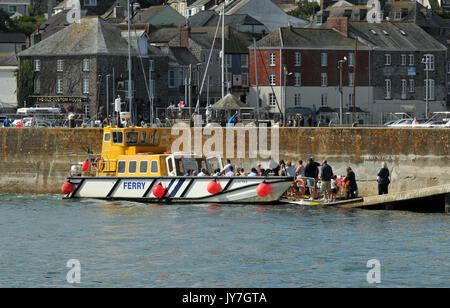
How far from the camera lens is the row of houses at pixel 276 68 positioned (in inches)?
3014

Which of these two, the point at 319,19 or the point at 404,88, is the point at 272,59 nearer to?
the point at 404,88

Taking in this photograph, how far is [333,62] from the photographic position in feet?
264

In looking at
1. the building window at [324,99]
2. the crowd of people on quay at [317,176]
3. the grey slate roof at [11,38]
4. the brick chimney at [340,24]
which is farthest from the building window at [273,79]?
the crowd of people on quay at [317,176]

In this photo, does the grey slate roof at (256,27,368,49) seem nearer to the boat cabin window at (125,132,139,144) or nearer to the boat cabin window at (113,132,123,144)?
the boat cabin window at (125,132,139,144)

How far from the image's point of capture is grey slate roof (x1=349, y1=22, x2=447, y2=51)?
3231 inches

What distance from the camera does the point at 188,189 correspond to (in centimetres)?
3566

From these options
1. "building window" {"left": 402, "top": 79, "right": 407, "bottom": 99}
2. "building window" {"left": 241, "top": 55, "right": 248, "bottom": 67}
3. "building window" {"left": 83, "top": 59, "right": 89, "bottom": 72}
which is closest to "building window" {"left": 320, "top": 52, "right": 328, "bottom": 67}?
"building window" {"left": 402, "top": 79, "right": 407, "bottom": 99}

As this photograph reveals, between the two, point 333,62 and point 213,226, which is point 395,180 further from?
point 333,62

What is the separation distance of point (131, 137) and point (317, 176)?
7003mm

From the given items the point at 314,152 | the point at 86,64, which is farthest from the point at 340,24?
the point at 314,152

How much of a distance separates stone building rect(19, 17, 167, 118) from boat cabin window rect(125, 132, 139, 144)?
122ft

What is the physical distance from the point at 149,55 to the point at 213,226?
164ft

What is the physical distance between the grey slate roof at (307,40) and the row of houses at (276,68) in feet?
0.25
